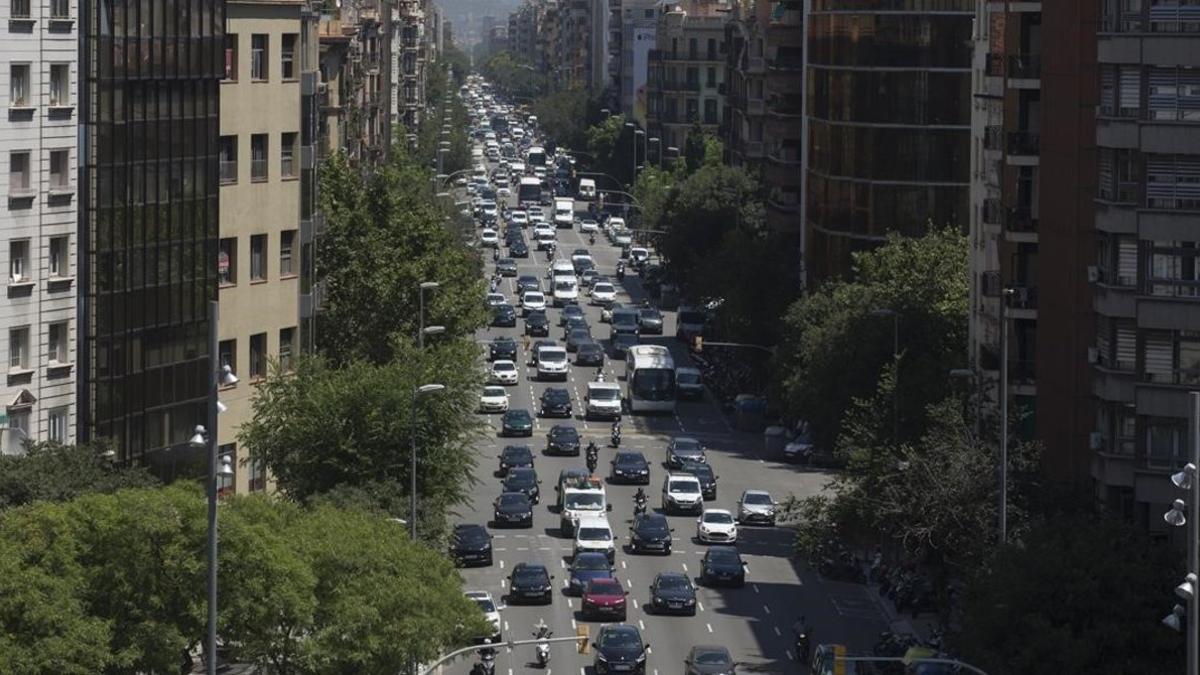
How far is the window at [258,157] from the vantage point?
78812 millimetres

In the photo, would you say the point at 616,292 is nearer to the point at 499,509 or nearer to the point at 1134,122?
the point at 499,509

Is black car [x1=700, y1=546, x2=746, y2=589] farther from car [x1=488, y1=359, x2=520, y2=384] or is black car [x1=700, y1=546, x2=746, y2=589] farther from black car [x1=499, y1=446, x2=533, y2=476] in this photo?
car [x1=488, y1=359, x2=520, y2=384]

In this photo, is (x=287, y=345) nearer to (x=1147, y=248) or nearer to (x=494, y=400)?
(x=1147, y=248)

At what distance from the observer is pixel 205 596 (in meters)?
50.4

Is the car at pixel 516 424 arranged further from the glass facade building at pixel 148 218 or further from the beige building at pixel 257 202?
the glass facade building at pixel 148 218

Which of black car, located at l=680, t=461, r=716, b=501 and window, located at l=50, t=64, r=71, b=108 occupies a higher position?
window, located at l=50, t=64, r=71, b=108

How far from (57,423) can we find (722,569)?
19.3 metres

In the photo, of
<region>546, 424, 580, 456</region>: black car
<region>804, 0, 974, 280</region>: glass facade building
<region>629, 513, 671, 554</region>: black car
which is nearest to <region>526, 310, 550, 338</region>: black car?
<region>804, 0, 974, 280</region>: glass facade building

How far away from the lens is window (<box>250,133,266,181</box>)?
78.8 m

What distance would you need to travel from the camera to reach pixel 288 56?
Answer: 81.4m

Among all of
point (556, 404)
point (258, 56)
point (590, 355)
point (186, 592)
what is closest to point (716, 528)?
point (258, 56)

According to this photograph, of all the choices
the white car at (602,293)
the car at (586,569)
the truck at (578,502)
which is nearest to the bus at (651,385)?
the truck at (578,502)

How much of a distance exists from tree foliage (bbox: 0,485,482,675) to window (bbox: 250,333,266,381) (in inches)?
942

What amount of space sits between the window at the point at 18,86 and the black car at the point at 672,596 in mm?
20089
